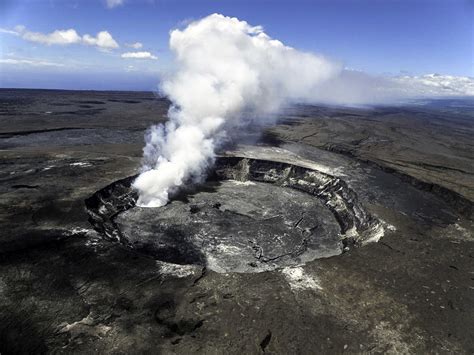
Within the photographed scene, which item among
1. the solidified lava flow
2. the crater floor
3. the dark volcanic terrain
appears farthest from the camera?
the solidified lava flow

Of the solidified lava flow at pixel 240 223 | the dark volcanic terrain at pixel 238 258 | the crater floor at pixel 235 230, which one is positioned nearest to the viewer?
the dark volcanic terrain at pixel 238 258

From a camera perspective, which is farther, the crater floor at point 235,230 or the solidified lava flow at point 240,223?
the solidified lava flow at point 240,223

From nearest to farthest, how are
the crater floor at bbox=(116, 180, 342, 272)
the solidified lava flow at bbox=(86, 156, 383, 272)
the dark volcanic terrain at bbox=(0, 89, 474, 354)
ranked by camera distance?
the dark volcanic terrain at bbox=(0, 89, 474, 354)
the crater floor at bbox=(116, 180, 342, 272)
the solidified lava flow at bbox=(86, 156, 383, 272)

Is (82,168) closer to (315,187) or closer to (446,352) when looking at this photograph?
(315,187)

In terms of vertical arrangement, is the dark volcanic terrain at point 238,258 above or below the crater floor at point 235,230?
above

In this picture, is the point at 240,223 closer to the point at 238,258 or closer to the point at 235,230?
the point at 235,230

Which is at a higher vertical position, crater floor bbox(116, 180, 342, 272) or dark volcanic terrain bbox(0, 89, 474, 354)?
dark volcanic terrain bbox(0, 89, 474, 354)

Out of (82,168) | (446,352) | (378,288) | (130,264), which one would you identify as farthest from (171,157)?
(446,352)
